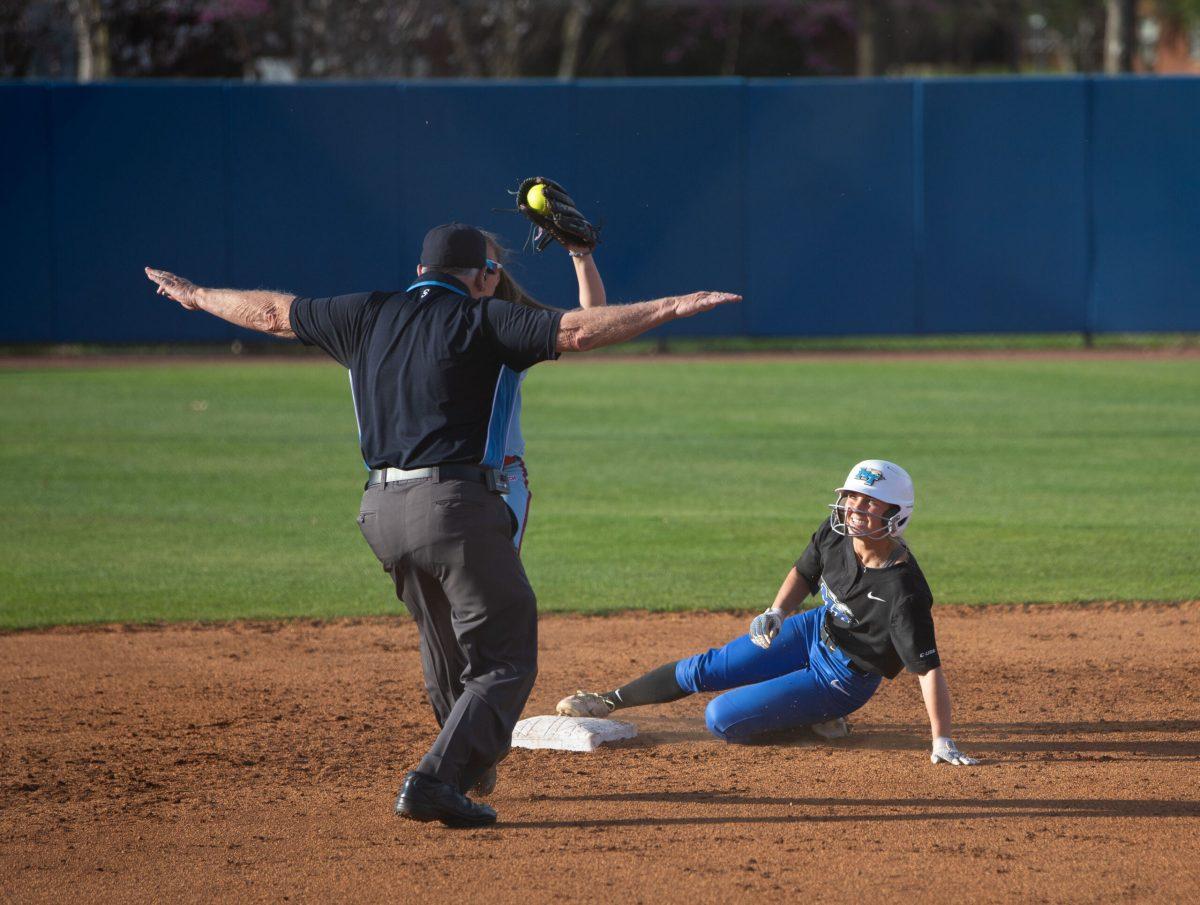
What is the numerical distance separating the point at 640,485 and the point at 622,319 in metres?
7.46

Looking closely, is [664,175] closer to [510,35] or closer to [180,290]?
[510,35]

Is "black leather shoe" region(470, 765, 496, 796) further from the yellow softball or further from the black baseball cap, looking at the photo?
the yellow softball

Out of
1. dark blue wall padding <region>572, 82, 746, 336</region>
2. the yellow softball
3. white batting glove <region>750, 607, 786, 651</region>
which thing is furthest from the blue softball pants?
dark blue wall padding <region>572, 82, 746, 336</region>

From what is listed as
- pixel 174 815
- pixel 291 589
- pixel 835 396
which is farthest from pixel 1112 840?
pixel 835 396

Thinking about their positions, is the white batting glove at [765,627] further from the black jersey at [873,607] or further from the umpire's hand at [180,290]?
the umpire's hand at [180,290]

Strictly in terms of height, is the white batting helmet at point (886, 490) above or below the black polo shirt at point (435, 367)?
below

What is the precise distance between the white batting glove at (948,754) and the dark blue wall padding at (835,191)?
1556 cm

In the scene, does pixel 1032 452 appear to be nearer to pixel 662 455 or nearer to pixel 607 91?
pixel 662 455

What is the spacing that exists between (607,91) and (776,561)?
1229 cm

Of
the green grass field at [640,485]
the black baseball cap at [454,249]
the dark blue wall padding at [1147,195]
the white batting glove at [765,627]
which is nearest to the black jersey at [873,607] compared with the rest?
the white batting glove at [765,627]

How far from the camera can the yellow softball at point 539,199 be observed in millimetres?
5398

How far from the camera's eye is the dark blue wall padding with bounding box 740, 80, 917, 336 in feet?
66.7

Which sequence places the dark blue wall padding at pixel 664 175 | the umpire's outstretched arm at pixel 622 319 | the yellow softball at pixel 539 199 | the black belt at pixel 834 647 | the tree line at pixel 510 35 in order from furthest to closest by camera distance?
the tree line at pixel 510 35, the dark blue wall padding at pixel 664 175, the black belt at pixel 834 647, the yellow softball at pixel 539 199, the umpire's outstretched arm at pixel 622 319

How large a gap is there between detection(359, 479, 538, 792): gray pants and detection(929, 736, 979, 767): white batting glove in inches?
59.3
